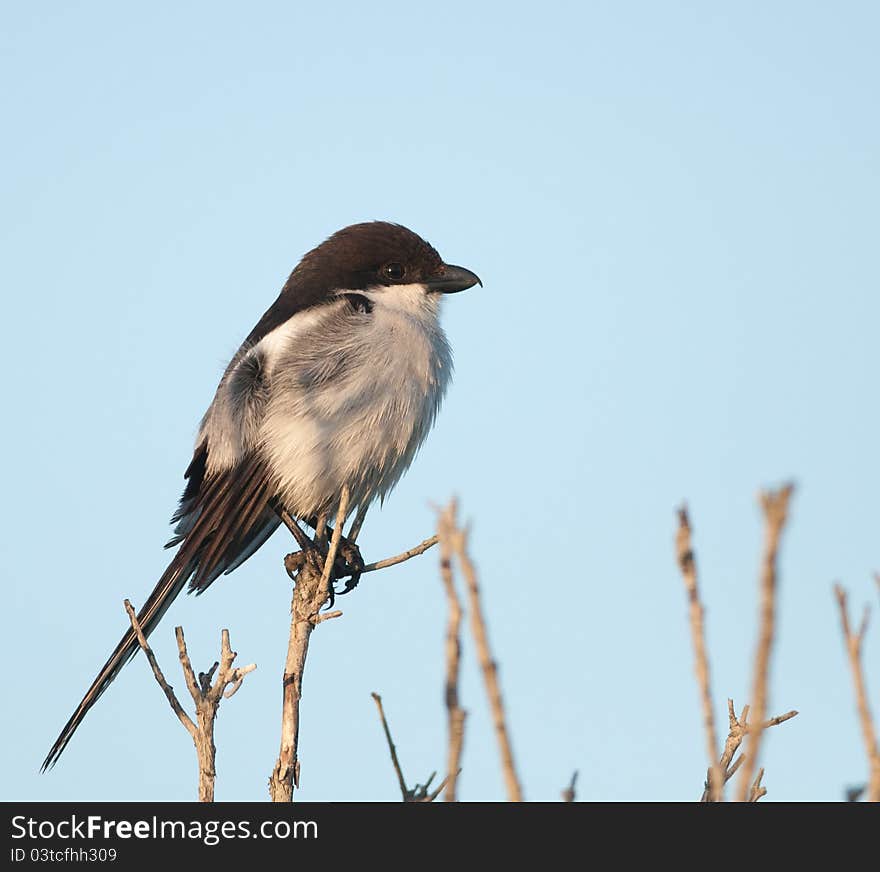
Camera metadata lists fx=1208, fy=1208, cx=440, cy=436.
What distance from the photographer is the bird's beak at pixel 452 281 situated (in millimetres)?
6270

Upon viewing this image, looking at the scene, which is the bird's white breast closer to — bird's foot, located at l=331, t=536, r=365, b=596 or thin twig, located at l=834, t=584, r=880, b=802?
bird's foot, located at l=331, t=536, r=365, b=596

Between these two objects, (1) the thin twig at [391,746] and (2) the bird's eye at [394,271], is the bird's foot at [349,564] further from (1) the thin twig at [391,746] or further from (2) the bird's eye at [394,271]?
(1) the thin twig at [391,746]

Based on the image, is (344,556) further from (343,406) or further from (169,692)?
(169,692)

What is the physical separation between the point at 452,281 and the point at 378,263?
1.30 ft

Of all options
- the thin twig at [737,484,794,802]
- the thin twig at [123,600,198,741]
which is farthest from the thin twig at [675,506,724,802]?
the thin twig at [123,600,198,741]

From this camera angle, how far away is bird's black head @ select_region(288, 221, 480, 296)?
617cm

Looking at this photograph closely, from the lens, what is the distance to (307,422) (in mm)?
5324

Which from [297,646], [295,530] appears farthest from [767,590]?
[295,530]

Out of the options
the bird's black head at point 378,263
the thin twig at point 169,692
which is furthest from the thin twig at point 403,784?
the bird's black head at point 378,263

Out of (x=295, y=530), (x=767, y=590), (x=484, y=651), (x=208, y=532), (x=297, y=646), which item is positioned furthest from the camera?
(x=295, y=530)

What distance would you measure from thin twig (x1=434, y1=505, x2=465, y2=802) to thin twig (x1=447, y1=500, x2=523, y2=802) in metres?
0.02
